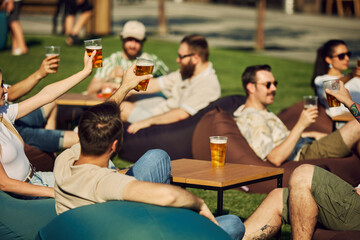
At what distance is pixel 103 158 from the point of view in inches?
139

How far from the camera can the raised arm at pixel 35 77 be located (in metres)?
5.08

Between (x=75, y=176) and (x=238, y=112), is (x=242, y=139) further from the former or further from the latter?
(x=75, y=176)

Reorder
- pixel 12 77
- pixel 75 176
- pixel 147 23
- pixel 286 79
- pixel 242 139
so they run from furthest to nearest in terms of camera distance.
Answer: pixel 147 23 < pixel 286 79 < pixel 12 77 < pixel 242 139 < pixel 75 176

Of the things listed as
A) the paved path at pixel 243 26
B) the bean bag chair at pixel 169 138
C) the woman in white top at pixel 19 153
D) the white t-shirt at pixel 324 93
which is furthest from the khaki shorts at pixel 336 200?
the paved path at pixel 243 26

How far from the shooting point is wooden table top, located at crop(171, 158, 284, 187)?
4430mm

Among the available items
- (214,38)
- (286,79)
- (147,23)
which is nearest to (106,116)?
(286,79)

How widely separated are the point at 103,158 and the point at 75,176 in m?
0.19

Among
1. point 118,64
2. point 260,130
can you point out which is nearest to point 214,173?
point 260,130

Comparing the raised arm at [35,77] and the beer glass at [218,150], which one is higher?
the raised arm at [35,77]

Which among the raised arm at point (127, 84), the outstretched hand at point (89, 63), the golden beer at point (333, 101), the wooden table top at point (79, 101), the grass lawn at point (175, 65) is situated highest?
the outstretched hand at point (89, 63)

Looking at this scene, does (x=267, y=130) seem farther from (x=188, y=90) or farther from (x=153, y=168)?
(x=153, y=168)

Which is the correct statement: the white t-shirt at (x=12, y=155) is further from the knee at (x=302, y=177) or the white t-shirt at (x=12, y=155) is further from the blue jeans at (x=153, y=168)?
the knee at (x=302, y=177)

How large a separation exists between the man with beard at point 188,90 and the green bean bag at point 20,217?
3458 millimetres

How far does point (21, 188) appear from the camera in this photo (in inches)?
162
